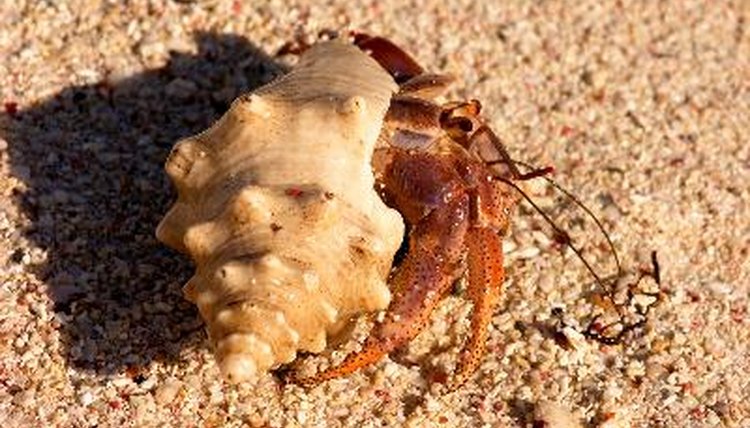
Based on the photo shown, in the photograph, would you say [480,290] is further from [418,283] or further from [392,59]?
[392,59]

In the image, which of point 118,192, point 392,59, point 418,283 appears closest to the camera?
point 418,283

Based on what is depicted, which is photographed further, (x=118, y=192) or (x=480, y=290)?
(x=118, y=192)

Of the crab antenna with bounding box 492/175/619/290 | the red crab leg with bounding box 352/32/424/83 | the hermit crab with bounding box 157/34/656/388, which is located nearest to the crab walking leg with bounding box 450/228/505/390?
the hermit crab with bounding box 157/34/656/388

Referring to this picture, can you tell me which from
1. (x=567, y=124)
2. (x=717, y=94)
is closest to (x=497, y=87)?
(x=567, y=124)

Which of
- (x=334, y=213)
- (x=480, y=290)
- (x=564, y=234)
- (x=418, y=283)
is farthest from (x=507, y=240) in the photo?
(x=334, y=213)

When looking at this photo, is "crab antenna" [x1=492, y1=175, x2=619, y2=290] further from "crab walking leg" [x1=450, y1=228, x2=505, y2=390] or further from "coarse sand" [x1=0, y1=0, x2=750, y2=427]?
"crab walking leg" [x1=450, y1=228, x2=505, y2=390]

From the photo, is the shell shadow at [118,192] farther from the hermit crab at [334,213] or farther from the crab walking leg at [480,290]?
the crab walking leg at [480,290]
